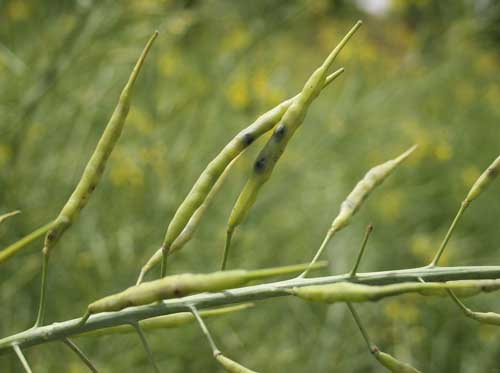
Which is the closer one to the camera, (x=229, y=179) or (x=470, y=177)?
(x=229, y=179)

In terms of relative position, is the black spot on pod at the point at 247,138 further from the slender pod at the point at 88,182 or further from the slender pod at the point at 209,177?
the slender pod at the point at 88,182

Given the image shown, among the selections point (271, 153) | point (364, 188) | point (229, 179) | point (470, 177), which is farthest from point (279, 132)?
point (470, 177)

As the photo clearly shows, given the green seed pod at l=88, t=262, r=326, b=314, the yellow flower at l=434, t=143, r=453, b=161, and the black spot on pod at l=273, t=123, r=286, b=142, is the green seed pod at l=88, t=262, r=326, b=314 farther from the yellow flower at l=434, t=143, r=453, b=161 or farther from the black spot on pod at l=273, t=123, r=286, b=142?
the yellow flower at l=434, t=143, r=453, b=161

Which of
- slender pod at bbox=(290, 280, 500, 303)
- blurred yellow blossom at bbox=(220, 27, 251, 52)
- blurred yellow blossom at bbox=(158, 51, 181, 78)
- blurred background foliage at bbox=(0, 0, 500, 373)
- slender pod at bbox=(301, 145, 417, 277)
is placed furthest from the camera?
blurred yellow blossom at bbox=(220, 27, 251, 52)

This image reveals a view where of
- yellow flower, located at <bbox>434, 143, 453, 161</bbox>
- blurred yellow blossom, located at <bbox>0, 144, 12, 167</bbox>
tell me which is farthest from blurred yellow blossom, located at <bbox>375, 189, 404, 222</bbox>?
blurred yellow blossom, located at <bbox>0, 144, 12, 167</bbox>

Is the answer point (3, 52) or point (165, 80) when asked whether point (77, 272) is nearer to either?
point (3, 52)

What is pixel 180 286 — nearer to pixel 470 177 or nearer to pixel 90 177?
pixel 90 177
